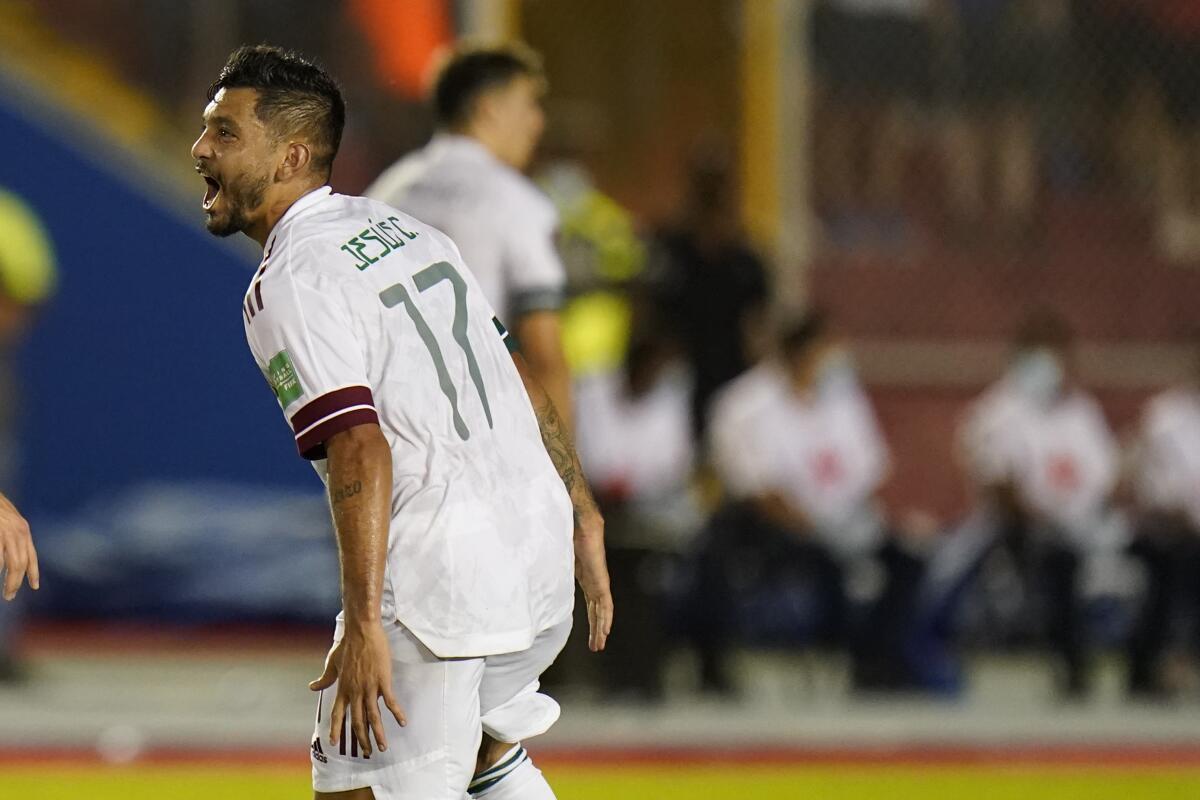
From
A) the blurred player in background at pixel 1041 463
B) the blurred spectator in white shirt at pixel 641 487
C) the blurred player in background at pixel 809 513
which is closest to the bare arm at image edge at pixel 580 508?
the blurred spectator in white shirt at pixel 641 487

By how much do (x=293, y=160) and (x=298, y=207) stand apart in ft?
0.32

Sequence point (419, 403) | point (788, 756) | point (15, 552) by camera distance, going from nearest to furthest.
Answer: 1. point (419, 403)
2. point (15, 552)
3. point (788, 756)

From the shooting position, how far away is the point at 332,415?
11.5 ft

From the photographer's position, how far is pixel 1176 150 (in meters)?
13.1

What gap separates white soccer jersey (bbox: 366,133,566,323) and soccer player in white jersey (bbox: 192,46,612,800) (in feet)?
7.03

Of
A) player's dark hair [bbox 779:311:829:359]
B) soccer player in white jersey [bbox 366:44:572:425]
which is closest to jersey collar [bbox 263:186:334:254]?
soccer player in white jersey [bbox 366:44:572:425]

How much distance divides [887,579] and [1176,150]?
5.00 metres

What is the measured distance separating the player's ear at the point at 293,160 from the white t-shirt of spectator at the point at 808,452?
6.23 m

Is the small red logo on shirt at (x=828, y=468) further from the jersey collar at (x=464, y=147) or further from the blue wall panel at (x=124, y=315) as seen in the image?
the jersey collar at (x=464, y=147)

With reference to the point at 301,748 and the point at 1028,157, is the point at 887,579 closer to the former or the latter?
the point at 301,748

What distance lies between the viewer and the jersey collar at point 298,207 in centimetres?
375

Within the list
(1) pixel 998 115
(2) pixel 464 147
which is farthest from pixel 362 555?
(1) pixel 998 115

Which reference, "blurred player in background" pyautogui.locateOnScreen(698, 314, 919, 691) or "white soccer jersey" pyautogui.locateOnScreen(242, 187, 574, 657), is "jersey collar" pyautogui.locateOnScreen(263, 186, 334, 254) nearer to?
"white soccer jersey" pyautogui.locateOnScreen(242, 187, 574, 657)

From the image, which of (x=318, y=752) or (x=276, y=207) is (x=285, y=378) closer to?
(x=276, y=207)
